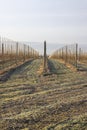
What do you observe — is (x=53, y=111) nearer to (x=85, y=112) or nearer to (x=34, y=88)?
(x=85, y=112)

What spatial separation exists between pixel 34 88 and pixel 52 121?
5072 millimetres

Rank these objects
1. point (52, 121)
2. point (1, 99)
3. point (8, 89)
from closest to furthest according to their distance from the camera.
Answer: point (52, 121) < point (1, 99) < point (8, 89)

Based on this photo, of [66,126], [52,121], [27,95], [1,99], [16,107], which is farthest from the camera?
[27,95]

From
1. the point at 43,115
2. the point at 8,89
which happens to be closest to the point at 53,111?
the point at 43,115

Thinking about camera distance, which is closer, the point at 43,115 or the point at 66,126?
the point at 66,126

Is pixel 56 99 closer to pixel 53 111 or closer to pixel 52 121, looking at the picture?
pixel 53 111

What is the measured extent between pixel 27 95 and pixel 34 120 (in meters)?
3.21

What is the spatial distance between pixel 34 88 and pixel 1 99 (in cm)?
265

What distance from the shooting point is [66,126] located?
6176 mm

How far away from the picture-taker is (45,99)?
9203 millimetres

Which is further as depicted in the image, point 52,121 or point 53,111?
point 53,111

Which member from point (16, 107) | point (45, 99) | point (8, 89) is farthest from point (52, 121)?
point (8, 89)

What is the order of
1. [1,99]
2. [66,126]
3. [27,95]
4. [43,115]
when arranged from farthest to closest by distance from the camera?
[27,95], [1,99], [43,115], [66,126]

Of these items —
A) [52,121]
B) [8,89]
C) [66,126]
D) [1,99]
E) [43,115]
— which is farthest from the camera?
[8,89]
